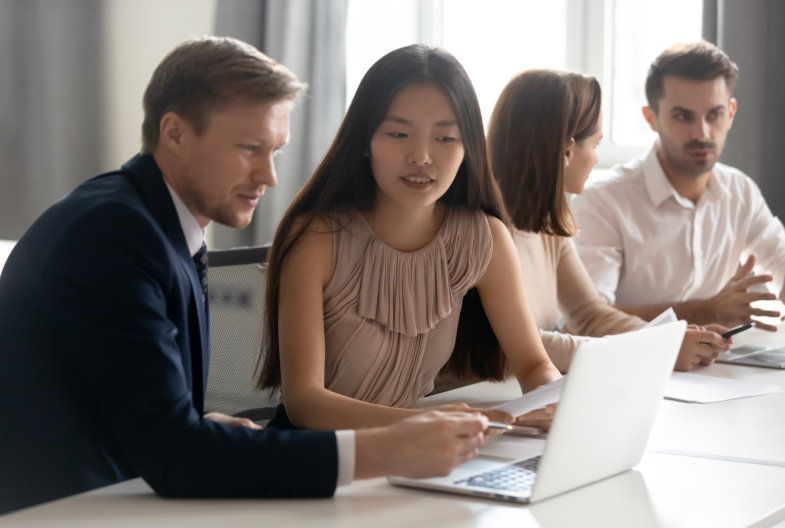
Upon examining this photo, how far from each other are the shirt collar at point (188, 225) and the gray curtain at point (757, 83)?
9.29 ft

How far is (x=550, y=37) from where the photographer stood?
4355 mm

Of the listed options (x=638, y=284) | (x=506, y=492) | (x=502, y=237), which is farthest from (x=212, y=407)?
(x=638, y=284)

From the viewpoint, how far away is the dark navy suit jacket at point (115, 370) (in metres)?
1.15

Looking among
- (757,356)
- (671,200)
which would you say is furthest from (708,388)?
(671,200)

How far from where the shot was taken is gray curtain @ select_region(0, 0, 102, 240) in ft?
10.9

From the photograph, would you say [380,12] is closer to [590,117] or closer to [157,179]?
[590,117]

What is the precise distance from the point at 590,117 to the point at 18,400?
145cm

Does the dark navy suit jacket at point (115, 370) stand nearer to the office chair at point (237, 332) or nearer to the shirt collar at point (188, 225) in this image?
the shirt collar at point (188, 225)

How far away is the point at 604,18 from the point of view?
419 cm

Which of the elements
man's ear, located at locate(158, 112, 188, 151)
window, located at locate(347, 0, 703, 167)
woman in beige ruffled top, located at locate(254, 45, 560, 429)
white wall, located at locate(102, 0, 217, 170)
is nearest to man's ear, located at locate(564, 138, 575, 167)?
woman in beige ruffled top, located at locate(254, 45, 560, 429)

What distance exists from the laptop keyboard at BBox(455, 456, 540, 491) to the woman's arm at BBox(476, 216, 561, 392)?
0.54 metres

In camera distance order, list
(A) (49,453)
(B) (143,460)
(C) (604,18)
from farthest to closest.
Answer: (C) (604,18) → (A) (49,453) → (B) (143,460)

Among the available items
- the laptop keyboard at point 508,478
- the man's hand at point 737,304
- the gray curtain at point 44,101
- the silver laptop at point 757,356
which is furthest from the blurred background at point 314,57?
the laptop keyboard at point 508,478

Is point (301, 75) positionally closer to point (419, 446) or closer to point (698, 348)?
point (698, 348)
